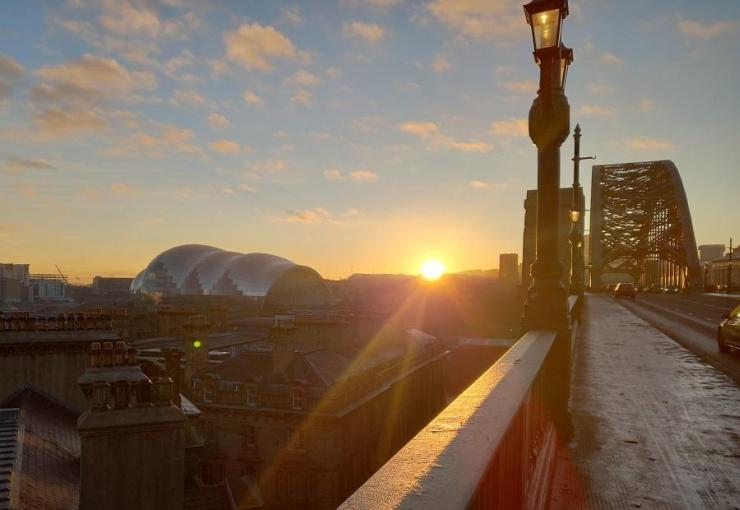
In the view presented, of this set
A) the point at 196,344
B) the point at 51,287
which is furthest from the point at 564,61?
the point at 51,287

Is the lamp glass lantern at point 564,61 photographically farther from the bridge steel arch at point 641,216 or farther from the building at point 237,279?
the building at point 237,279

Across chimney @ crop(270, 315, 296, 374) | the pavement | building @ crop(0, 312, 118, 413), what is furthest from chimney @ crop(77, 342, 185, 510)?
chimney @ crop(270, 315, 296, 374)

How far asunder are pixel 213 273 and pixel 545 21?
108900mm

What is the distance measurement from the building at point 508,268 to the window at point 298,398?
71.0 meters

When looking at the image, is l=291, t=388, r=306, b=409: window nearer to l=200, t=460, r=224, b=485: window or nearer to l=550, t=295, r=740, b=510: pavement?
l=200, t=460, r=224, b=485: window

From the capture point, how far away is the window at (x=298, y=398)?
89.9 ft

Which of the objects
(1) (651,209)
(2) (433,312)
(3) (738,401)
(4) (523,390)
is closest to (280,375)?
(3) (738,401)

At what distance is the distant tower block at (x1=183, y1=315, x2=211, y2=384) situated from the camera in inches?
1211

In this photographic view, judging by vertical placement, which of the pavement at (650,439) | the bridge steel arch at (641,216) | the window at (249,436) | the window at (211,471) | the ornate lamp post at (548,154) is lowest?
the window at (211,471)

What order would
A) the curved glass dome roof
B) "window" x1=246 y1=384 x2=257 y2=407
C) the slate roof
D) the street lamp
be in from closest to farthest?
the street lamp, the slate roof, "window" x1=246 y1=384 x2=257 y2=407, the curved glass dome roof

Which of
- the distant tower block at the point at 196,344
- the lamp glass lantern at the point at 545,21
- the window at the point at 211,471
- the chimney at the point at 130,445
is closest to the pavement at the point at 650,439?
the lamp glass lantern at the point at 545,21

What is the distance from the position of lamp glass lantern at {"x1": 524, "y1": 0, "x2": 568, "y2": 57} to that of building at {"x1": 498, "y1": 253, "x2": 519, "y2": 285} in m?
Result: 88.3

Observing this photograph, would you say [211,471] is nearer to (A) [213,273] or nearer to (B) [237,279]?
(B) [237,279]

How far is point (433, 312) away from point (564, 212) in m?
45.7
